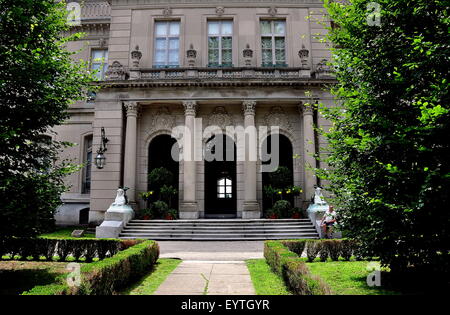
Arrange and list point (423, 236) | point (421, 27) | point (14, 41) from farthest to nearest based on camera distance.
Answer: point (14, 41) → point (421, 27) → point (423, 236)

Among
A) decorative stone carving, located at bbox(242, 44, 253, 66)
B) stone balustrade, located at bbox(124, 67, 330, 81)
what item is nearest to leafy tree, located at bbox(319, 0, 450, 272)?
stone balustrade, located at bbox(124, 67, 330, 81)

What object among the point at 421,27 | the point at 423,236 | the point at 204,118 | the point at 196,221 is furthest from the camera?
the point at 204,118

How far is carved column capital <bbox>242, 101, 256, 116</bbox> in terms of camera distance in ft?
65.6

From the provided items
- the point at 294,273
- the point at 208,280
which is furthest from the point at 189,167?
the point at 294,273

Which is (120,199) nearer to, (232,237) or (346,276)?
(232,237)

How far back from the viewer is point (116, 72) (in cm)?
2052

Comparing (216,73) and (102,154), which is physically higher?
(216,73)

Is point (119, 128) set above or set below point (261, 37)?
below

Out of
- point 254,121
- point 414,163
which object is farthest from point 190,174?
point 414,163

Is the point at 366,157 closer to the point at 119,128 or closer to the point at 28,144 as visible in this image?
the point at 28,144

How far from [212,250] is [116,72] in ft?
45.1

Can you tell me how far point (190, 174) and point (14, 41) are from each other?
12.8 metres

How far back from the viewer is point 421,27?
658 cm

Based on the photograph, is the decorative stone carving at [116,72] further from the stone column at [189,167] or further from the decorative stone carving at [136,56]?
the stone column at [189,167]
